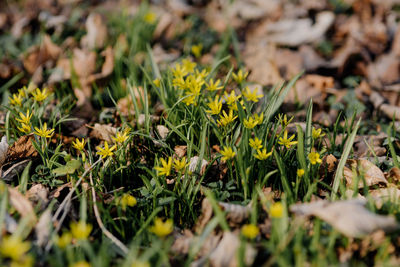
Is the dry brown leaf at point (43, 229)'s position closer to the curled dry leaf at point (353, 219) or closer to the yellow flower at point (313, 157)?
the curled dry leaf at point (353, 219)

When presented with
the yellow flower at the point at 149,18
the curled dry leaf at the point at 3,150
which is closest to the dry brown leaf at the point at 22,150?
the curled dry leaf at the point at 3,150

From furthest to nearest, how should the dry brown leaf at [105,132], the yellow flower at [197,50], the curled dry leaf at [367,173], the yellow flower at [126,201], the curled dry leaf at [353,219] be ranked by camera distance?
the yellow flower at [197,50] → the dry brown leaf at [105,132] → the curled dry leaf at [367,173] → the yellow flower at [126,201] → the curled dry leaf at [353,219]

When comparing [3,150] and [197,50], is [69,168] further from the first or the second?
[197,50]

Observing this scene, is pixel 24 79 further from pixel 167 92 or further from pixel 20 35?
pixel 167 92

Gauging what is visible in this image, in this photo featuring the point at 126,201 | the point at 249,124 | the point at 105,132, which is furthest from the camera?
the point at 105,132

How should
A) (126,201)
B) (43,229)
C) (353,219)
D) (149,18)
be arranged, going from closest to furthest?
(353,219), (43,229), (126,201), (149,18)

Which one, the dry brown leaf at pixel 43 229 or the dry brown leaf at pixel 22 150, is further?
the dry brown leaf at pixel 22 150

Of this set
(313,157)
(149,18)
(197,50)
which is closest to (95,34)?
(149,18)
